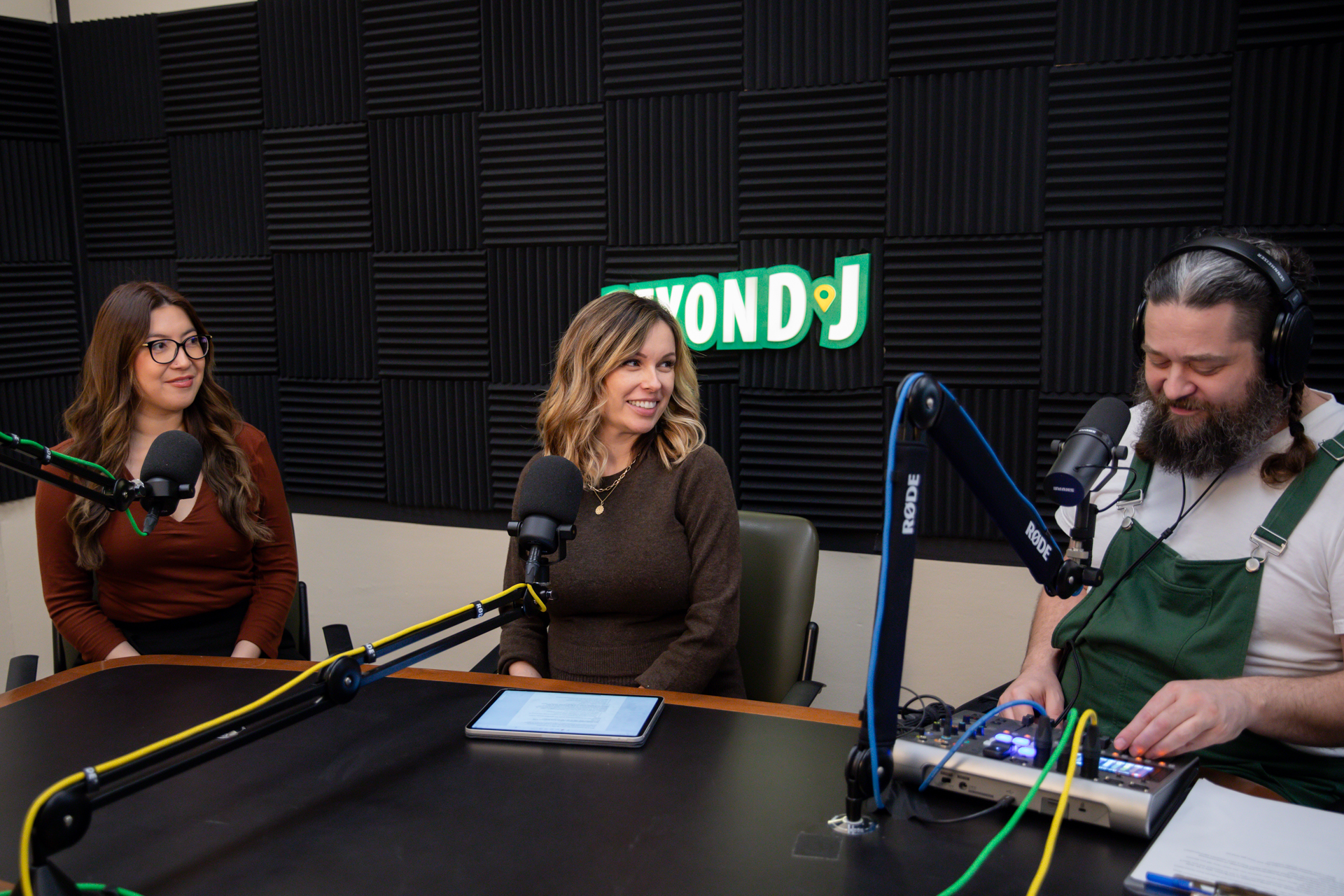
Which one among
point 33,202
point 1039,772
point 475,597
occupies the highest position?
point 33,202

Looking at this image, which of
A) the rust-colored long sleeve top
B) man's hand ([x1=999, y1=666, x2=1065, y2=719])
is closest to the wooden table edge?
man's hand ([x1=999, y1=666, x2=1065, y2=719])

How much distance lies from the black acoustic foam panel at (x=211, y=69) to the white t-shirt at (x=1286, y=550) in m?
2.93

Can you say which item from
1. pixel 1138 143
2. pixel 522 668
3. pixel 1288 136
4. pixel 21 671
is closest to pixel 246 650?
pixel 21 671

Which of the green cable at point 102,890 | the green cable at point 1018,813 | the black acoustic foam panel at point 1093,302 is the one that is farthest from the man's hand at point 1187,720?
the green cable at point 102,890

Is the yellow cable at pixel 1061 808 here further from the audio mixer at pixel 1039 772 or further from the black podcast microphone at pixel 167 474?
the black podcast microphone at pixel 167 474

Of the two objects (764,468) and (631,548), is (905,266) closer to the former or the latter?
(764,468)

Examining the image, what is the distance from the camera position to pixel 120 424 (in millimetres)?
2400

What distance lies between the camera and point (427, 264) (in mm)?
3020

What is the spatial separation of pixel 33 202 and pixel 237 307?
2.77ft

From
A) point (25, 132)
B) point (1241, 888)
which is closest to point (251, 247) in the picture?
point (25, 132)

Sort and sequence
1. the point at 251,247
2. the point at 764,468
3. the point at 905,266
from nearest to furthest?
the point at 905,266
the point at 764,468
the point at 251,247

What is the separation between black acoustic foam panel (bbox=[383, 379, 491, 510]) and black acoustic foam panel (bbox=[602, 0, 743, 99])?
3.42 feet

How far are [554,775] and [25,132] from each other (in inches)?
129

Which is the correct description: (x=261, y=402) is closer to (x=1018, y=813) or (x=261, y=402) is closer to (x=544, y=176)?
(x=544, y=176)
